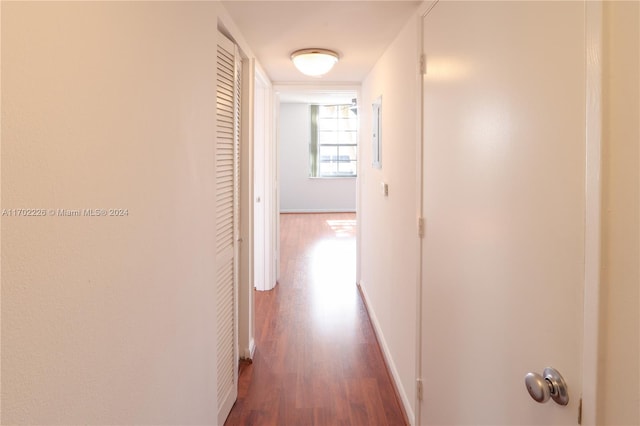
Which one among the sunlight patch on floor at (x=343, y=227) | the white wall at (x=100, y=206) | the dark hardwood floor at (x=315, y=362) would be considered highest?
the white wall at (x=100, y=206)

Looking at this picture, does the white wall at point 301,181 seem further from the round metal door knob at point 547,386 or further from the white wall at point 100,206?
the round metal door knob at point 547,386

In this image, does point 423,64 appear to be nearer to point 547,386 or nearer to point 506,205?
point 506,205

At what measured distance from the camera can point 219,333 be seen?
218cm

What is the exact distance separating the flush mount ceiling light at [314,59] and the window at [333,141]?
22.6 feet

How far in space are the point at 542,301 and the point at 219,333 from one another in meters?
1.64

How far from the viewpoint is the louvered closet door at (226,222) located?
7.03 ft

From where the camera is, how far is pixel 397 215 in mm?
2580

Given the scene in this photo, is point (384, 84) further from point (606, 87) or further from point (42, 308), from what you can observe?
point (42, 308)

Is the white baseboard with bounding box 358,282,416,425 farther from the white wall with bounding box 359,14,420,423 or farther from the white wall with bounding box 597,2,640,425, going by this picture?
the white wall with bounding box 597,2,640,425

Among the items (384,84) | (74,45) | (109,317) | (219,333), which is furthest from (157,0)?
(384,84)

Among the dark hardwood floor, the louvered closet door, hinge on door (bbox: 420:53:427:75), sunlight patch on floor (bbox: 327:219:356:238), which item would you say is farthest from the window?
hinge on door (bbox: 420:53:427:75)

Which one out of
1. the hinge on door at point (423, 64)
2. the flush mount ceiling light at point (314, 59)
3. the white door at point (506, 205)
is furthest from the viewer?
the flush mount ceiling light at point (314, 59)

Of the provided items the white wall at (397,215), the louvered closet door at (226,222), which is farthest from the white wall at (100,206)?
the white wall at (397,215)

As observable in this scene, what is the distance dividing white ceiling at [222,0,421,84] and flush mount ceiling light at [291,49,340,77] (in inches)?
2.2
